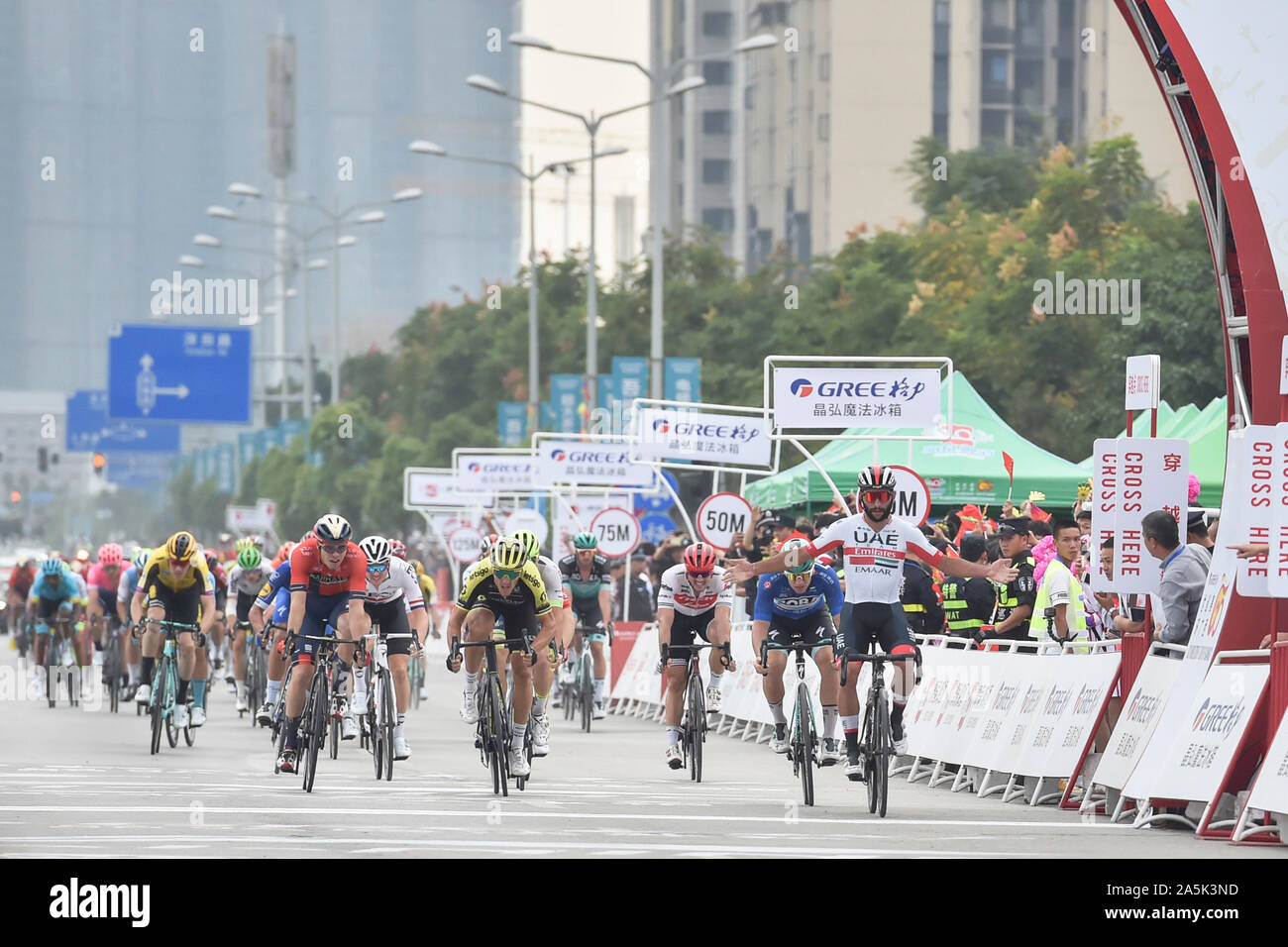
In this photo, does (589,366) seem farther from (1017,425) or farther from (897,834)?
(897,834)

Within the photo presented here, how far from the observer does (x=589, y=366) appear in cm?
4575

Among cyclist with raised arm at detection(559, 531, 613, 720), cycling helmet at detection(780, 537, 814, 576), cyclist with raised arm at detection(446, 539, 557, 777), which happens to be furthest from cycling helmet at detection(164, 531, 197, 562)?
cycling helmet at detection(780, 537, 814, 576)

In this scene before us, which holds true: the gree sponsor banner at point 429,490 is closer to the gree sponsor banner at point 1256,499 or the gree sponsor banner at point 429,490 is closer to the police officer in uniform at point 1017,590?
the police officer in uniform at point 1017,590

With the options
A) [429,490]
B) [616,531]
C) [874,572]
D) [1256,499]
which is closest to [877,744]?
[874,572]

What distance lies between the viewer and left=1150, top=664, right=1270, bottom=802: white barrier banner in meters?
13.6

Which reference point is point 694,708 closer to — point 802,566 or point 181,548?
point 802,566

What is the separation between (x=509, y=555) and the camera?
1642 centimetres

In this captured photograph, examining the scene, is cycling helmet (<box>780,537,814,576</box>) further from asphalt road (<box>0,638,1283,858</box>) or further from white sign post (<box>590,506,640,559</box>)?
white sign post (<box>590,506,640,559</box>)

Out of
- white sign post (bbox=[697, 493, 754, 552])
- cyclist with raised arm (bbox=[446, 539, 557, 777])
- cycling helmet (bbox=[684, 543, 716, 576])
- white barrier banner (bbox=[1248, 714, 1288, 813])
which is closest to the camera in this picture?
white barrier banner (bbox=[1248, 714, 1288, 813])

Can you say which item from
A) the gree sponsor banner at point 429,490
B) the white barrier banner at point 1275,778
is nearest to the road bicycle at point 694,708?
the white barrier banner at point 1275,778

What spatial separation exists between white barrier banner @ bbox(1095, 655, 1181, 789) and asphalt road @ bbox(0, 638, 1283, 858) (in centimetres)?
36

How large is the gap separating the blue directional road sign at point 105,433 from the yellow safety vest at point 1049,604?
79039mm
